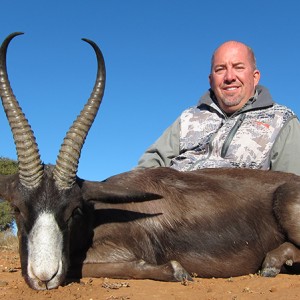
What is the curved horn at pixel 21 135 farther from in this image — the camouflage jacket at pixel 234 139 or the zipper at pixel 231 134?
the zipper at pixel 231 134

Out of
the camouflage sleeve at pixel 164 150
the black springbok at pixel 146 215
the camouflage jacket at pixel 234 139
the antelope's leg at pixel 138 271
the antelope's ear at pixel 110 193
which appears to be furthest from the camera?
the camouflage sleeve at pixel 164 150

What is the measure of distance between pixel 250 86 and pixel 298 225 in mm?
3148

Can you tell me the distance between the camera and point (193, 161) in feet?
26.2

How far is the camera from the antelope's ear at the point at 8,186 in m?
5.41

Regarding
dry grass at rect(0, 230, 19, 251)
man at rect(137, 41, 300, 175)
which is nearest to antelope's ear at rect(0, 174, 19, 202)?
man at rect(137, 41, 300, 175)

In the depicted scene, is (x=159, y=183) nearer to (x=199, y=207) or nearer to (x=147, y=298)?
(x=199, y=207)

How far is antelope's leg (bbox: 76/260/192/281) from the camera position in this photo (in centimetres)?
540

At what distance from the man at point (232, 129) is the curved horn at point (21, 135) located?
9.84 ft

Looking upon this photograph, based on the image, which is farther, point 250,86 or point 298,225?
point 250,86

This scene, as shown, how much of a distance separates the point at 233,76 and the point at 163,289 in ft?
14.6

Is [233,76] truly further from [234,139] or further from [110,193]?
[110,193]

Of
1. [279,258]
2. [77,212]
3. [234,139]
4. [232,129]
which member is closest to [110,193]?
[77,212]

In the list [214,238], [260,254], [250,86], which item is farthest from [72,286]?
[250,86]

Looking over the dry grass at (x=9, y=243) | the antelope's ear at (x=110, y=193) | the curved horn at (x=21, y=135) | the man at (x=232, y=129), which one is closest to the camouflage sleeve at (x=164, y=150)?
the man at (x=232, y=129)
